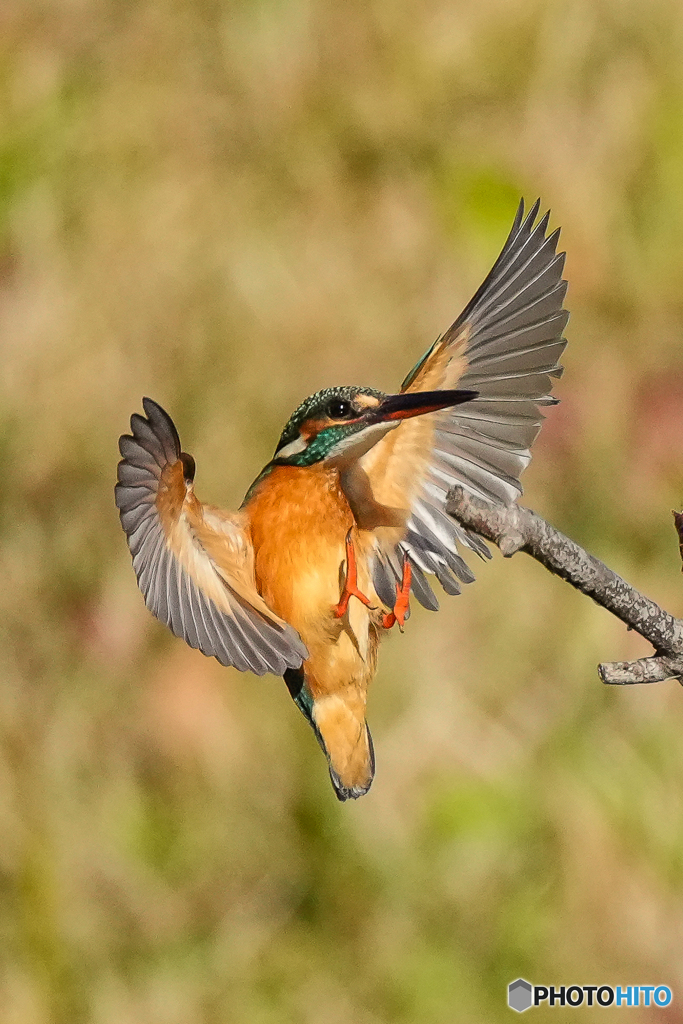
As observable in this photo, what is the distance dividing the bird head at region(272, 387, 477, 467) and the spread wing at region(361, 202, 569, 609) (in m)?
0.07

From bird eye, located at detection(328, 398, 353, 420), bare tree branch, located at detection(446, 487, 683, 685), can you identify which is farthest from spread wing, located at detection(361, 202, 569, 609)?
bare tree branch, located at detection(446, 487, 683, 685)

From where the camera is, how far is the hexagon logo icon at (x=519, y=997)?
8.86ft

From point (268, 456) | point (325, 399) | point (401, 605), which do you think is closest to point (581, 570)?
point (401, 605)

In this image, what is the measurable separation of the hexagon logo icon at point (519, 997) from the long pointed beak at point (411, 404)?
172cm

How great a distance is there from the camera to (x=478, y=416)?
145 cm

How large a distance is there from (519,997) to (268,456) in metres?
1.19

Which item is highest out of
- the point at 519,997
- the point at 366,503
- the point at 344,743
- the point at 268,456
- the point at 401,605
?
the point at 268,456

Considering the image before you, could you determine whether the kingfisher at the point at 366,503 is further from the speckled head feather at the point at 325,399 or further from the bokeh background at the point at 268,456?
the bokeh background at the point at 268,456

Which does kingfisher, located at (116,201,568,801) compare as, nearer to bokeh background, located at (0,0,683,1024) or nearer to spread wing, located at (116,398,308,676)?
spread wing, located at (116,398,308,676)

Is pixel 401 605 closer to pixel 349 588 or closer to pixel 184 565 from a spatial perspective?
pixel 349 588

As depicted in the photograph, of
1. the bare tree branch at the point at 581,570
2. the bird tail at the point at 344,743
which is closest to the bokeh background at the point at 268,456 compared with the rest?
the bird tail at the point at 344,743

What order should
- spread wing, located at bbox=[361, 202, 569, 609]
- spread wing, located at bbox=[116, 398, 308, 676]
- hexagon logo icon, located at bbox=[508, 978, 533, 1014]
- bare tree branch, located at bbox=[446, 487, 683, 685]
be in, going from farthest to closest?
hexagon logo icon, located at bbox=[508, 978, 533, 1014]
spread wing, located at bbox=[361, 202, 569, 609]
spread wing, located at bbox=[116, 398, 308, 676]
bare tree branch, located at bbox=[446, 487, 683, 685]

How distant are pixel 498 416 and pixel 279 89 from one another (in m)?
2.15

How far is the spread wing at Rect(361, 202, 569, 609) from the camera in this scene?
4.62ft
